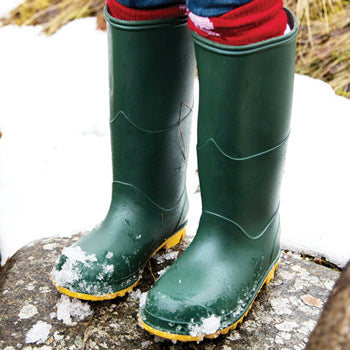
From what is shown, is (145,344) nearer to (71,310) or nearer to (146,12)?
(71,310)

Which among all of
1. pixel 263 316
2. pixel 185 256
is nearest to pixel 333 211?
pixel 263 316

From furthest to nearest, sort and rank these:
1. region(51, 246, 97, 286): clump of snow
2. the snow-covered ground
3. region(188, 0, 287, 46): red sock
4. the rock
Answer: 1. the snow-covered ground
2. region(51, 246, 97, 286): clump of snow
3. region(188, 0, 287, 46): red sock
4. the rock

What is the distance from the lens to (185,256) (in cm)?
105

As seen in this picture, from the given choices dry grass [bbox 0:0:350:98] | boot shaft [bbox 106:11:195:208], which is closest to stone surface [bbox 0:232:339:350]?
boot shaft [bbox 106:11:195:208]

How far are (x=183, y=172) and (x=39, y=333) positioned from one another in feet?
1.68

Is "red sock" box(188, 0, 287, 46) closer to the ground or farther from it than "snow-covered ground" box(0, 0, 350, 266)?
farther from it

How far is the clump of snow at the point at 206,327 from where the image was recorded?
3.12ft

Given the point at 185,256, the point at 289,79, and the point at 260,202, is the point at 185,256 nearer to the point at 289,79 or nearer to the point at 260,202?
the point at 260,202

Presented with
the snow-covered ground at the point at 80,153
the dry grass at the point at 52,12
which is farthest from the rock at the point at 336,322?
the dry grass at the point at 52,12

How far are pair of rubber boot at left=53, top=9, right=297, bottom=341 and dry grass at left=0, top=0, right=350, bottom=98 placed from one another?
139 cm

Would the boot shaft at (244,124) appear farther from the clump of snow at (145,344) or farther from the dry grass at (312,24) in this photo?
the dry grass at (312,24)

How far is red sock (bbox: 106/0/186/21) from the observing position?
3.32ft

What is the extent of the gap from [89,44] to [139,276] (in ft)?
6.06

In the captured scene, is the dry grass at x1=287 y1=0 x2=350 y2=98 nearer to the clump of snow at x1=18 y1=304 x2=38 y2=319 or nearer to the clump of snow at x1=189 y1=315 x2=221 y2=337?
the clump of snow at x1=189 y1=315 x2=221 y2=337
